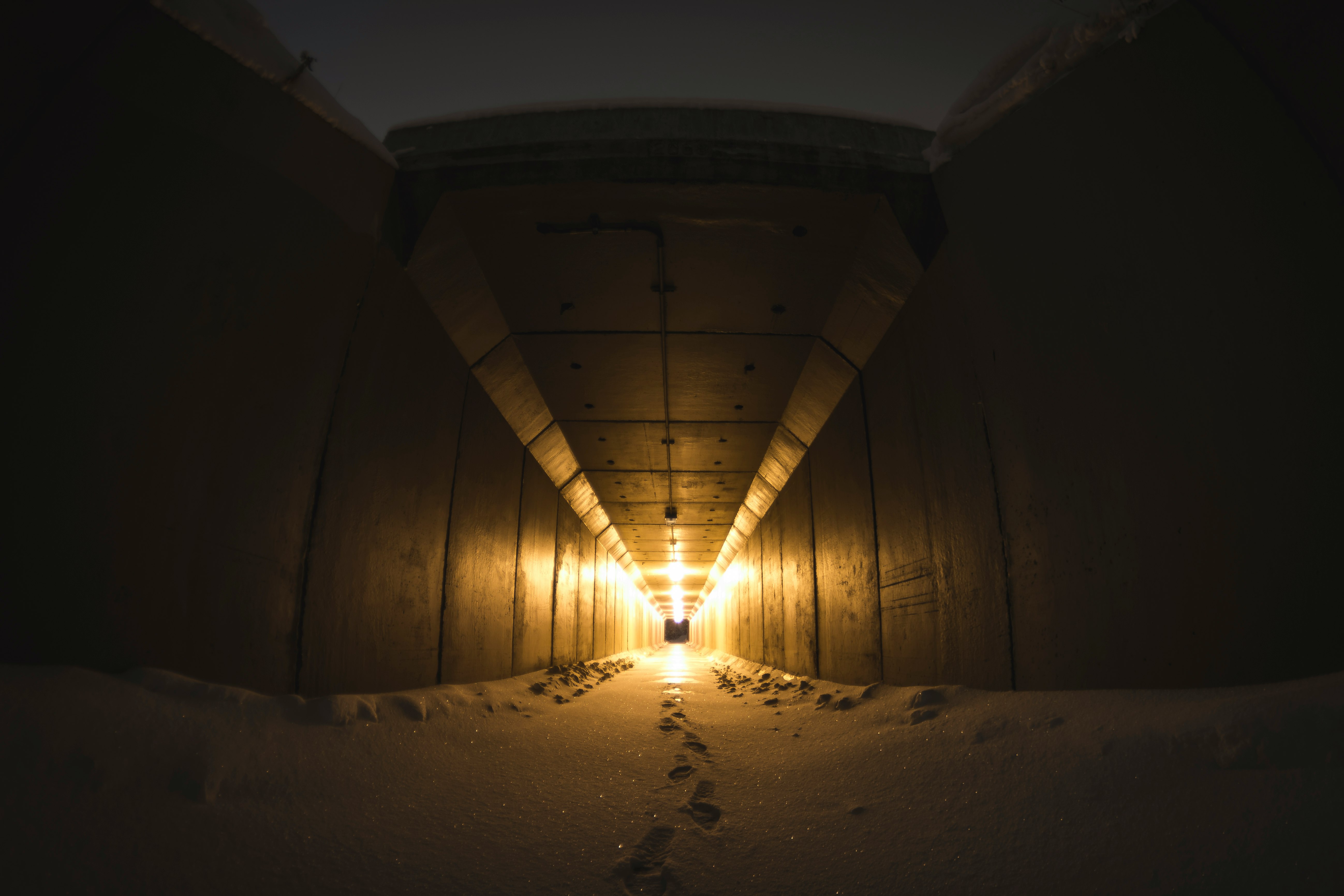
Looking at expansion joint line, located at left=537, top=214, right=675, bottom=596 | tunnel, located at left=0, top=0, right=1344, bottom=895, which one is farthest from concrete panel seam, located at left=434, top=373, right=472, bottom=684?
expansion joint line, located at left=537, top=214, right=675, bottom=596

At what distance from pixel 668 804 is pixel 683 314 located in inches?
187

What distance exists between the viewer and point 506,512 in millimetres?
9078

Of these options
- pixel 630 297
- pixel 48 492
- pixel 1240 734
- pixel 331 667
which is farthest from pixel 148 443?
pixel 1240 734

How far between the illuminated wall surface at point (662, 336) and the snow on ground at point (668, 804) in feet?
1.59

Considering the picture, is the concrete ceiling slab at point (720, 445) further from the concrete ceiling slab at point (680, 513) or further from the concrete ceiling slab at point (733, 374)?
the concrete ceiling slab at point (680, 513)

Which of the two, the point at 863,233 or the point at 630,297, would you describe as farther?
the point at 630,297

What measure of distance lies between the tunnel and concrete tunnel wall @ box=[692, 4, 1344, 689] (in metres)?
0.02

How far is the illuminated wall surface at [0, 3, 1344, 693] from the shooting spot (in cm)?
274

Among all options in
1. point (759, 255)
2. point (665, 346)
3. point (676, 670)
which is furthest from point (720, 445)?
point (676, 670)

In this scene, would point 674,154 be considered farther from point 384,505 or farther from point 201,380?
point 384,505

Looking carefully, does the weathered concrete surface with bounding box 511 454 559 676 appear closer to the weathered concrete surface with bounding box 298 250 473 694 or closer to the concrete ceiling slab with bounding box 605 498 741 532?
the concrete ceiling slab with bounding box 605 498 741 532

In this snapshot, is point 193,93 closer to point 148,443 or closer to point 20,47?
point 20,47

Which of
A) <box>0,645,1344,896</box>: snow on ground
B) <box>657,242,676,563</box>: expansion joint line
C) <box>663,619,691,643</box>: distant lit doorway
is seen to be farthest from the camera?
<box>663,619,691,643</box>: distant lit doorway

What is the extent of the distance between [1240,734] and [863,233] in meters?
4.22
